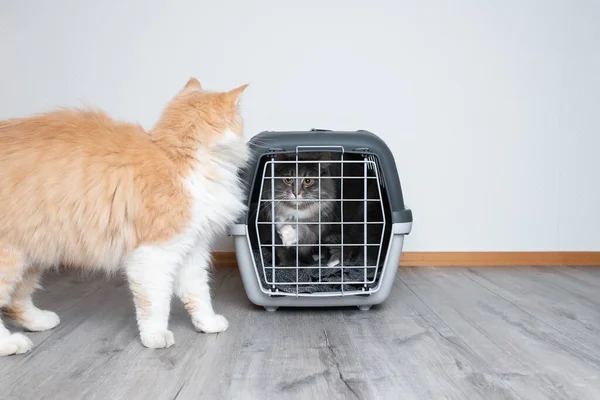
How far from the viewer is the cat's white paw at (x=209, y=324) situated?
184cm

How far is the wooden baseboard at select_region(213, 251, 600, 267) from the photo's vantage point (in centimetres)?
293

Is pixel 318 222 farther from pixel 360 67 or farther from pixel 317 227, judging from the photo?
pixel 360 67

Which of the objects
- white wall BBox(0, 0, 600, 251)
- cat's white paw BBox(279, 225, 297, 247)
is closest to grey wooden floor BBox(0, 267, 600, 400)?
cat's white paw BBox(279, 225, 297, 247)

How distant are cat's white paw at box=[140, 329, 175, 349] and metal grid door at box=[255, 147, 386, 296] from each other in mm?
447

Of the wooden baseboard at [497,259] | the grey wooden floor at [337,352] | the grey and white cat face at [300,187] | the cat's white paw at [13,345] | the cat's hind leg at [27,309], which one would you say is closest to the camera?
the grey wooden floor at [337,352]

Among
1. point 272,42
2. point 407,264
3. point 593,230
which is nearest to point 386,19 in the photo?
point 272,42

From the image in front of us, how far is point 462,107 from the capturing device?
9.32ft

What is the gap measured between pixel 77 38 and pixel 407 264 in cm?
195

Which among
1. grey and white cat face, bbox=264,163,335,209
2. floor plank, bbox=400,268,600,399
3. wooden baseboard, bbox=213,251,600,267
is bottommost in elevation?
wooden baseboard, bbox=213,251,600,267

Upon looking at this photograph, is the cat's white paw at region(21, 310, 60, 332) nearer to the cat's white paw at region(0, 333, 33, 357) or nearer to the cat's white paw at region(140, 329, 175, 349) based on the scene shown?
the cat's white paw at region(0, 333, 33, 357)

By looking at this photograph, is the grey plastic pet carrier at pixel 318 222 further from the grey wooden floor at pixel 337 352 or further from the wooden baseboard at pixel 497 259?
the wooden baseboard at pixel 497 259

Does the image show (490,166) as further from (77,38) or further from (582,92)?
(77,38)

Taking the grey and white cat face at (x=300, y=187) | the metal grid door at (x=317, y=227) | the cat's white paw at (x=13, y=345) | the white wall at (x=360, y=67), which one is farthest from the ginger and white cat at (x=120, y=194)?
the white wall at (x=360, y=67)

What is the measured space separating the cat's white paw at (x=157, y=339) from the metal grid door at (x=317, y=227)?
447 millimetres
